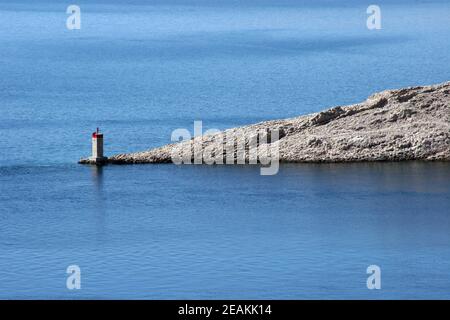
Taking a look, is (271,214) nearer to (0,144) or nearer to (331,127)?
(331,127)

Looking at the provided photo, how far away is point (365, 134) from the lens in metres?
56.9

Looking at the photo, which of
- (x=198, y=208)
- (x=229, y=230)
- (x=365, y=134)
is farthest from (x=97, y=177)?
(x=229, y=230)

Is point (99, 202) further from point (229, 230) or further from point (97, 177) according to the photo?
point (229, 230)

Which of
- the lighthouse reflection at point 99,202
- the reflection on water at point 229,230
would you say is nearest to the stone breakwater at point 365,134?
the reflection on water at point 229,230

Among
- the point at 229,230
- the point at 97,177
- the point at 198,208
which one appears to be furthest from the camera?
the point at 97,177

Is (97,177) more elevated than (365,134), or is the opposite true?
(365,134)

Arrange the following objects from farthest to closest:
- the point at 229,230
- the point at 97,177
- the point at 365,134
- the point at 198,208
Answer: the point at 97,177 < the point at 365,134 < the point at 198,208 < the point at 229,230

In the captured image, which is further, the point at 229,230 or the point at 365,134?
the point at 365,134

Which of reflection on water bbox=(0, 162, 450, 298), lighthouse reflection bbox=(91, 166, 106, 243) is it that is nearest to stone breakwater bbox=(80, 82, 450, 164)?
reflection on water bbox=(0, 162, 450, 298)

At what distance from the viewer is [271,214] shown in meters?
50.2

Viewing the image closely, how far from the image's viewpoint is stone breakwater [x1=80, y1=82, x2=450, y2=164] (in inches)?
2218

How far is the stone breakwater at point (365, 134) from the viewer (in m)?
56.3

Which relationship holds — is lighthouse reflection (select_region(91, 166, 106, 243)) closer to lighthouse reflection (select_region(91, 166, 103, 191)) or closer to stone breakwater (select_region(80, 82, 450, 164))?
lighthouse reflection (select_region(91, 166, 103, 191))

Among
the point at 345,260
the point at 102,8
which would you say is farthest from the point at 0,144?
the point at 102,8
